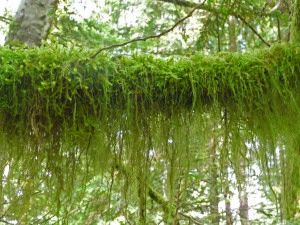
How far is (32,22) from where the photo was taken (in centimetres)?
243

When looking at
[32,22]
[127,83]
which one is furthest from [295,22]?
[32,22]

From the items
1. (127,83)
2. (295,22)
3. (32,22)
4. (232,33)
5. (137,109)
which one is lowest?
(137,109)

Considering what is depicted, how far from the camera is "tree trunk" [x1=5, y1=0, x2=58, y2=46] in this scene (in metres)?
2.35

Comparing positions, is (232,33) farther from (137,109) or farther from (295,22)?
(137,109)

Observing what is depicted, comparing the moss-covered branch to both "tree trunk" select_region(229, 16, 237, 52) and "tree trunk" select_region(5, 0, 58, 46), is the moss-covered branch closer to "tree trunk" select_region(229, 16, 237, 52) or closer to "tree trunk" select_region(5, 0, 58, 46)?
"tree trunk" select_region(5, 0, 58, 46)

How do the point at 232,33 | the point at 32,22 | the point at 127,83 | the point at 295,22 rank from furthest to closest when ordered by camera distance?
the point at 232,33
the point at 32,22
the point at 295,22
the point at 127,83

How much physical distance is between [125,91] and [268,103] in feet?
2.61

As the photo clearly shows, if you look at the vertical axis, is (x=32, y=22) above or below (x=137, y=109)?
above

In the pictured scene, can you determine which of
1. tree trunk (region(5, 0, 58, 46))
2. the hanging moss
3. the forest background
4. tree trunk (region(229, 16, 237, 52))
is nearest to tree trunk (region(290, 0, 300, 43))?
the forest background

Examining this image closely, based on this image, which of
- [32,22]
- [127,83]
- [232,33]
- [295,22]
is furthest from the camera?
[232,33]

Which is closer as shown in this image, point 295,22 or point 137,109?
point 137,109

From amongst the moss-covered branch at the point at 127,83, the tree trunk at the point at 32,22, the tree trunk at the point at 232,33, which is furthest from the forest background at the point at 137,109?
the tree trunk at the point at 232,33

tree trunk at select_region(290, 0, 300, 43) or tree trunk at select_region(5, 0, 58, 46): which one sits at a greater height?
tree trunk at select_region(5, 0, 58, 46)

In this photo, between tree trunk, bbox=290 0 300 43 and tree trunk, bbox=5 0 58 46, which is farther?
tree trunk, bbox=5 0 58 46
